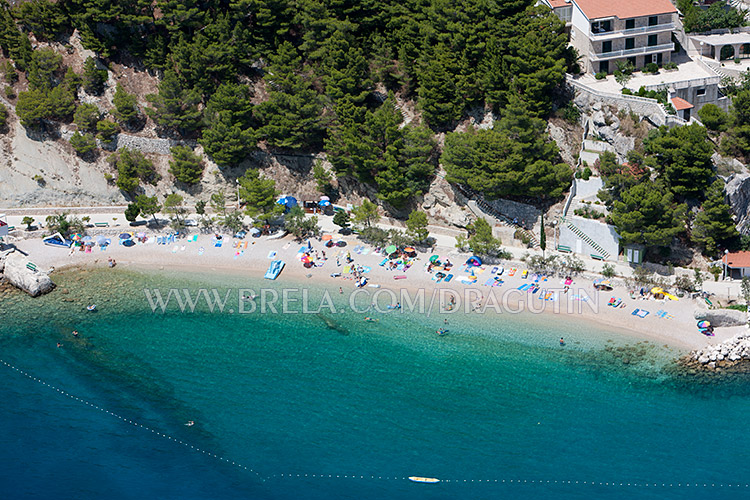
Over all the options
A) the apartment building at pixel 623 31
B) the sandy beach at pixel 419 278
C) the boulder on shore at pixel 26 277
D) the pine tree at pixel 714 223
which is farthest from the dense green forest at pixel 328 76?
the boulder on shore at pixel 26 277

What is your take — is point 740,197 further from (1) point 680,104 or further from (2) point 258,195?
(2) point 258,195

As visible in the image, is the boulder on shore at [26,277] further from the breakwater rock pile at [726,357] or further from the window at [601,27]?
the window at [601,27]

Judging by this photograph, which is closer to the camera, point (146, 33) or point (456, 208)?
point (456, 208)

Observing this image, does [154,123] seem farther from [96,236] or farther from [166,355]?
[166,355]

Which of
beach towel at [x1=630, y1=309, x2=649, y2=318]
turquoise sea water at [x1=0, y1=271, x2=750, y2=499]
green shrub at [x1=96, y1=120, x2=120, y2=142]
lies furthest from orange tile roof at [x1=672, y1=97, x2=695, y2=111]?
green shrub at [x1=96, y1=120, x2=120, y2=142]

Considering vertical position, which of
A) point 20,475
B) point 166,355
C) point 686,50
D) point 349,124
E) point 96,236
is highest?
point 686,50

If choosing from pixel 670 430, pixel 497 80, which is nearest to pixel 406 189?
pixel 497 80
